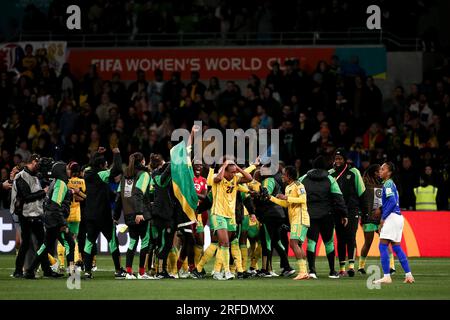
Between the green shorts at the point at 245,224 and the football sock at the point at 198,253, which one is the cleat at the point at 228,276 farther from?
the green shorts at the point at 245,224

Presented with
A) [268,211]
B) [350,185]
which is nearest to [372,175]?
[350,185]

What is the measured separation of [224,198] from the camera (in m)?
22.2

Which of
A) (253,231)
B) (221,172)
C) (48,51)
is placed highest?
(48,51)

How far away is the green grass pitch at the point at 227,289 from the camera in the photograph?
18688 millimetres

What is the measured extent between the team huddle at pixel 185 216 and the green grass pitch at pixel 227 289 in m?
0.60

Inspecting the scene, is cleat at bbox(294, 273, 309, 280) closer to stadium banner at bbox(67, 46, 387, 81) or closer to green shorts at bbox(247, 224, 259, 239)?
green shorts at bbox(247, 224, 259, 239)

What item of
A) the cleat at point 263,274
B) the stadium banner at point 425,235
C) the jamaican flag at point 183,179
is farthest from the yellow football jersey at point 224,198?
the stadium banner at point 425,235

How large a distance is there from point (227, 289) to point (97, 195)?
4055 mm

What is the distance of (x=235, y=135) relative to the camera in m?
31.2

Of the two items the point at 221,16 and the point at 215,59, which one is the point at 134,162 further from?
the point at 221,16

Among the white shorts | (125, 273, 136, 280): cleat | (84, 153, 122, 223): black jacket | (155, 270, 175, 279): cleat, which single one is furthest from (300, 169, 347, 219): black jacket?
(84, 153, 122, 223): black jacket

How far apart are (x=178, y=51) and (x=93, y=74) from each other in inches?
113

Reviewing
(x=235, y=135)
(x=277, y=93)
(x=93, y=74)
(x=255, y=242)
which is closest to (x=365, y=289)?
(x=255, y=242)

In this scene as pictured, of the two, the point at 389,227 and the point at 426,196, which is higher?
the point at 426,196
